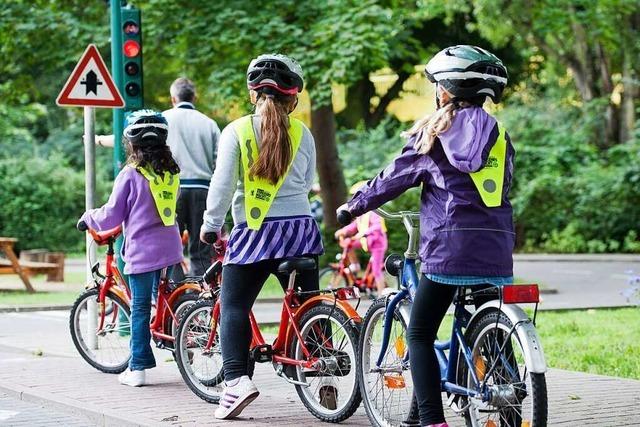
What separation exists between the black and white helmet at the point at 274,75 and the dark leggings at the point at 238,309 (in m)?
0.96

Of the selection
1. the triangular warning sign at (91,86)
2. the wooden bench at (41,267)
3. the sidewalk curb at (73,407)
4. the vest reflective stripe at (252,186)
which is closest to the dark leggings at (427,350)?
the vest reflective stripe at (252,186)

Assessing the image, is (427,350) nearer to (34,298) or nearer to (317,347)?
(317,347)

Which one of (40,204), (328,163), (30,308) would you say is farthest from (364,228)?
(40,204)

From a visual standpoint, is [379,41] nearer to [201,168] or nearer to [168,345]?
[201,168]

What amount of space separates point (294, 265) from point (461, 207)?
1.51 meters

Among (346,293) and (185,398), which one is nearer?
(346,293)

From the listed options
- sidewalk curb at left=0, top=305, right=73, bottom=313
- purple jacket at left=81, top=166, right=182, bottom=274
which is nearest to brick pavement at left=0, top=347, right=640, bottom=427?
purple jacket at left=81, top=166, right=182, bottom=274

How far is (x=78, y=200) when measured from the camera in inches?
1332

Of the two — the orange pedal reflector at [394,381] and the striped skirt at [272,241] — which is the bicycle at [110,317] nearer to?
the striped skirt at [272,241]

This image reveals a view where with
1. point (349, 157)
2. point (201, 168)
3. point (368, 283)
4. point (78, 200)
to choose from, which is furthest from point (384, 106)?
point (201, 168)

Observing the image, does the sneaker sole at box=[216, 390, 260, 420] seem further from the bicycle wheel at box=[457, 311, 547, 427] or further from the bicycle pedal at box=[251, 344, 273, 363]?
the bicycle wheel at box=[457, 311, 547, 427]

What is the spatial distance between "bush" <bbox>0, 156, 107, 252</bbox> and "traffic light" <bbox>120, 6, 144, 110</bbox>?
68.8 ft

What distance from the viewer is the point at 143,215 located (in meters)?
8.90

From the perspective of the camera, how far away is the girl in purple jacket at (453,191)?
20.0 feet
